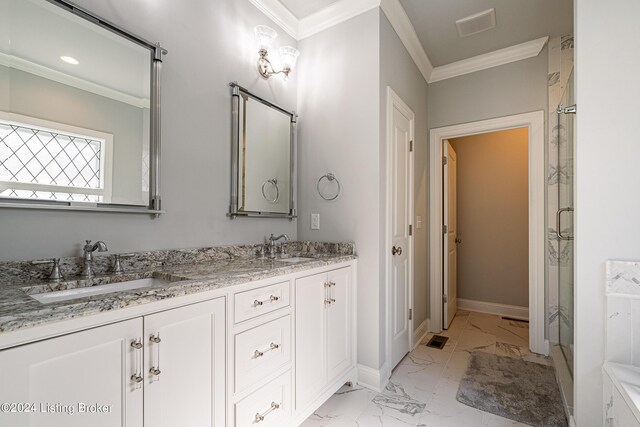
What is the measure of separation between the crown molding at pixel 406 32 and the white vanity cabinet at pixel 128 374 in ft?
7.62

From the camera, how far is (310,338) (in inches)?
63.6

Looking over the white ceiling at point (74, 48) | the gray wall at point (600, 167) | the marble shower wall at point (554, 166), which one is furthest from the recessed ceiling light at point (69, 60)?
the marble shower wall at point (554, 166)

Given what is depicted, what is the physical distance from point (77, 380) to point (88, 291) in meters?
0.44

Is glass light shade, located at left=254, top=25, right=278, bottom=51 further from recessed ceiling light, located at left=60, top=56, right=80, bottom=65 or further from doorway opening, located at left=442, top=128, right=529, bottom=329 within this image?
doorway opening, located at left=442, top=128, right=529, bottom=329

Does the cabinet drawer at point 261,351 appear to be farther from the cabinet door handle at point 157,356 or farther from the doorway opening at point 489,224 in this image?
the doorway opening at point 489,224

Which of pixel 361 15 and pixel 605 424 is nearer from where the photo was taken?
pixel 605 424

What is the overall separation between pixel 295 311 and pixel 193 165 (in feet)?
3.26

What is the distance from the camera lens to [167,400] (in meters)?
0.94

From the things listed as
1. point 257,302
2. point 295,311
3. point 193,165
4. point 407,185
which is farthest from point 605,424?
point 193,165

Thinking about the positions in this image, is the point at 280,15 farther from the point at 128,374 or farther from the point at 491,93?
the point at 128,374

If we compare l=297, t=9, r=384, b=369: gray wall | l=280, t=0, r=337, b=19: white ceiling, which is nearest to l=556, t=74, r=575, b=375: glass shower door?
l=297, t=9, r=384, b=369: gray wall

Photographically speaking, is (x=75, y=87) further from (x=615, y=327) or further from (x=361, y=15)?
(x=615, y=327)

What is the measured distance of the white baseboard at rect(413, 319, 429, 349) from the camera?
2712 mm

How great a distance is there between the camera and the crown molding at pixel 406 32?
2.15 meters
